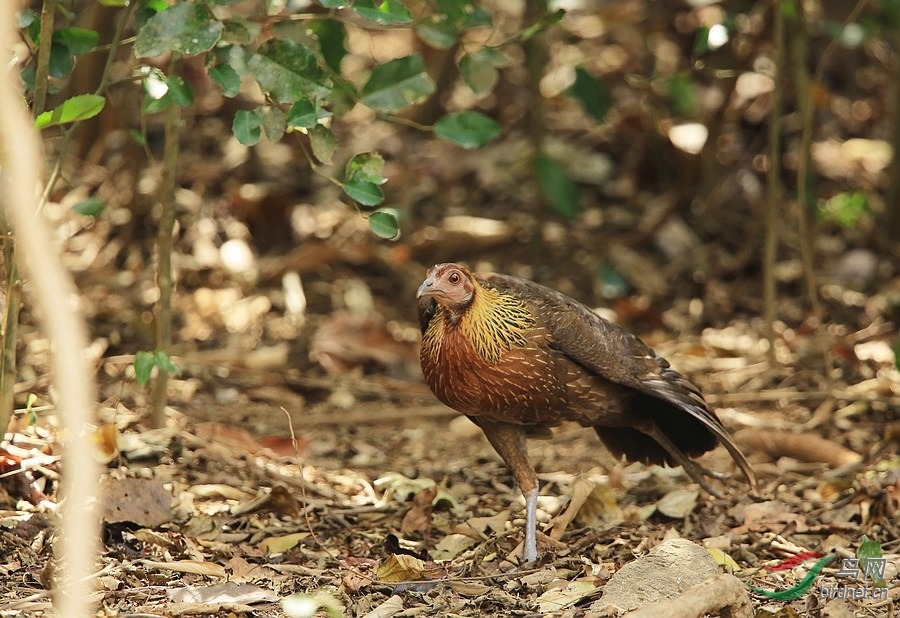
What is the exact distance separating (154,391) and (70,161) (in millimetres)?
3321

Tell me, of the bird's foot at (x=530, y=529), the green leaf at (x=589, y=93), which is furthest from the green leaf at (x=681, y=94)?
the bird's foot at (x=530, y=529)

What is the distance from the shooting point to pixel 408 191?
832 centimetres

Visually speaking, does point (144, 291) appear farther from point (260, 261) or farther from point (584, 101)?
point (584, 101)

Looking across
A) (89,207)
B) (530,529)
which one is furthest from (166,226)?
(530,529)

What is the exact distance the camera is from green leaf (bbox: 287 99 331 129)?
4.09 metres

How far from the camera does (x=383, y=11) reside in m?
4.18

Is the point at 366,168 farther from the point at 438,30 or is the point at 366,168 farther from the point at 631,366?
the point at 631,366

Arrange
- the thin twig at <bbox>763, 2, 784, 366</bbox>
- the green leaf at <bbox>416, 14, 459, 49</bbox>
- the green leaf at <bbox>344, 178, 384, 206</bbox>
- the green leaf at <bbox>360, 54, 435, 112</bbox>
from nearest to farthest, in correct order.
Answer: the green leaf at <bbox>344, 178, 384, 206</bbox> < the green leaf at <bbox>360, 54, 435, 112</bbox> < the green leaf at <bbox>416, 14, 459, 49</bbox> < the thin twig at <bbox>763, 2, 784, 366</bbox>

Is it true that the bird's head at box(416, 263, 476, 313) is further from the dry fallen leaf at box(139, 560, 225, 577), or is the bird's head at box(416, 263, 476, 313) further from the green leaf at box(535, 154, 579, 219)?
the green leaf at box(535, 154, 579, 219)

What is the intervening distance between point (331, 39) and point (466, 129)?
3.37ft

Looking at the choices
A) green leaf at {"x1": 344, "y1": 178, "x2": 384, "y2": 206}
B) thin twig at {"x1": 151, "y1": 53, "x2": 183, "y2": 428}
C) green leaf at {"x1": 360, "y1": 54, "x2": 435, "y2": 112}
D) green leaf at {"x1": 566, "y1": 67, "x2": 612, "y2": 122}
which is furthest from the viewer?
green leaf at {"x1": 566, "y1": 67, "x2": 612, "y2": 122}

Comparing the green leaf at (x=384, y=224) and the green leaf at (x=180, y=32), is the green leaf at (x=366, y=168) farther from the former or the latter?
the green leaf at (x=180, y=32)

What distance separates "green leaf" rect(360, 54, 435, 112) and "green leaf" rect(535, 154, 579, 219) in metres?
3.19

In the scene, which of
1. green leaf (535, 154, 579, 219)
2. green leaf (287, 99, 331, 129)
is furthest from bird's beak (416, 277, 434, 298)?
green leaf (535, 154, 579, 219)
